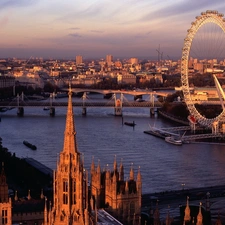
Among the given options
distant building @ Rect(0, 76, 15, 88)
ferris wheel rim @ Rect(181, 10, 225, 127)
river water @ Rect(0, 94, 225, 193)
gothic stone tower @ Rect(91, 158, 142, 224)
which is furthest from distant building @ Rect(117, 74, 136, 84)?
gothic stone tower @ Rect(91, 158, 142, 224)

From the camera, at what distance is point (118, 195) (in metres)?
7.83

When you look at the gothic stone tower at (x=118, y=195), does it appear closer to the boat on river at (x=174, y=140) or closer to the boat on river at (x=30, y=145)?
the boat on river at (x=30, y=145)

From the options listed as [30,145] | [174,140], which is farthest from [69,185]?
[174,140]

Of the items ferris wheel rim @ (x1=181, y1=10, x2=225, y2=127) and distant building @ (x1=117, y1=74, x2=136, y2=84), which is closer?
ferris wheel rim @ (x1=181, y1=10, x2=225, y2=127)

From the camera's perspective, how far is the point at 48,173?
43.0 ft

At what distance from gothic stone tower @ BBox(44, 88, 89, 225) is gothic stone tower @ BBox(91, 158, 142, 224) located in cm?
182

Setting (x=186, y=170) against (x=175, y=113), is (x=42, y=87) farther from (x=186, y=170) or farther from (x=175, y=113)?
(x=186, y=170)

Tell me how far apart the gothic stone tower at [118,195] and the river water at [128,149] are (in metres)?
3.84

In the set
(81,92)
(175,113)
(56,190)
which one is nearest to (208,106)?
(175,113)

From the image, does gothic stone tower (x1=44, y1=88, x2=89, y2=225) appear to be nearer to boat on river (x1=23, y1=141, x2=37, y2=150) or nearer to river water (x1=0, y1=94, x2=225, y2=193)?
river water (x1=0, y1=94, x2=225, y2=193)

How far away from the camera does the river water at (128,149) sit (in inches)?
539

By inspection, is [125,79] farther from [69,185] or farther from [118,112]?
[69,185]

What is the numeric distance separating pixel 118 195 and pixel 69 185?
2.17 metres

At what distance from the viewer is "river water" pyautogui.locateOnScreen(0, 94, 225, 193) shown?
13695 millimetres
